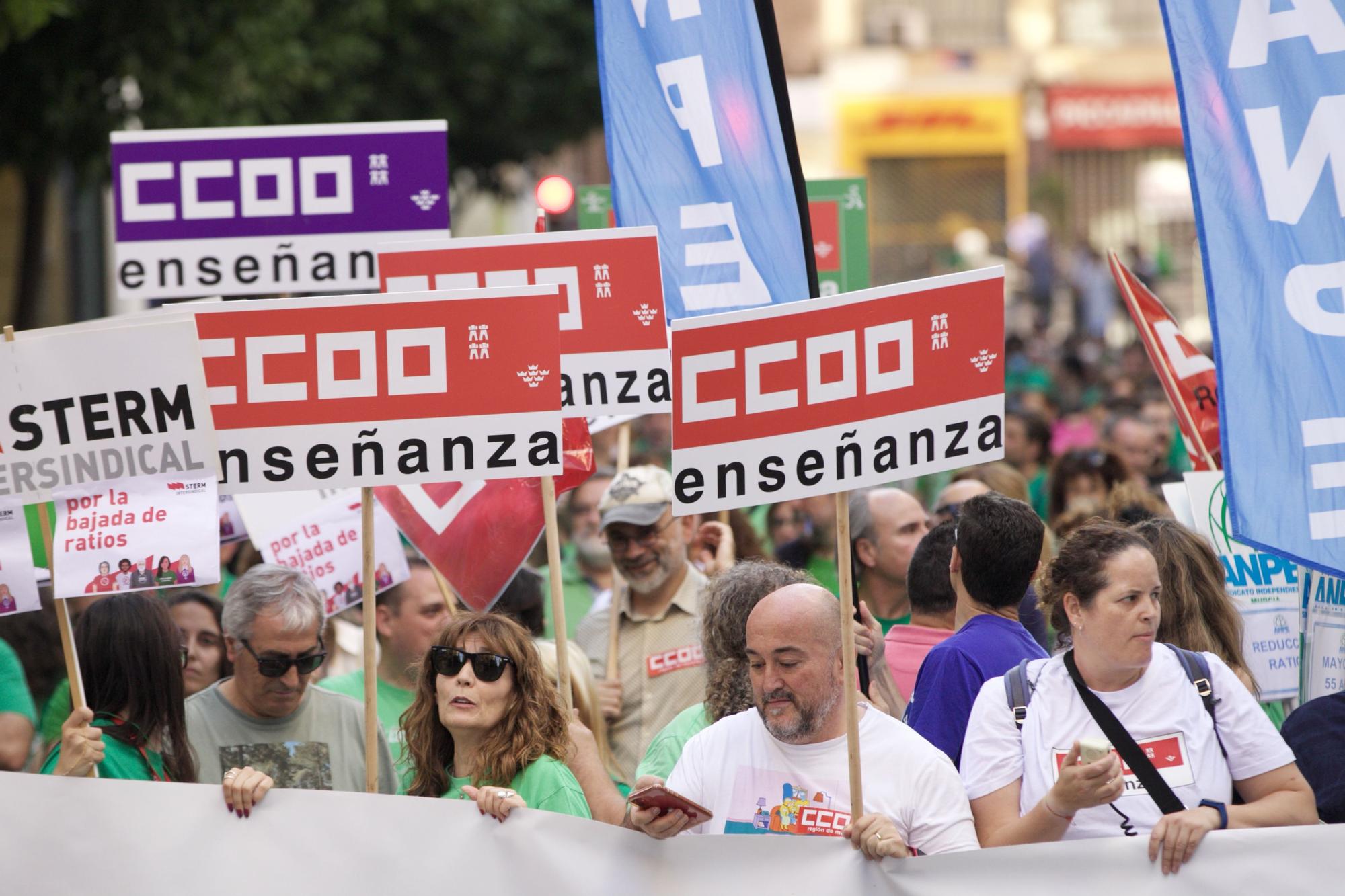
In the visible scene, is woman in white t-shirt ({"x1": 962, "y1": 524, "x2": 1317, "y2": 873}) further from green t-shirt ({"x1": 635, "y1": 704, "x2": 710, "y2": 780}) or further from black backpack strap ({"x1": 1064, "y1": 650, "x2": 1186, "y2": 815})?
green t-shirt ({"x1": 635, "y1": 704, "x2": 710, "y2": 780})

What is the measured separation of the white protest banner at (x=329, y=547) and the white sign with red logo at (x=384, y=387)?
1.32m

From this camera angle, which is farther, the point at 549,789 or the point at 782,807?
the point at 549,789

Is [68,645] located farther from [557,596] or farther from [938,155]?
[938,155]

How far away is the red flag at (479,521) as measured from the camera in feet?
19.8

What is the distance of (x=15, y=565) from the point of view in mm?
5047

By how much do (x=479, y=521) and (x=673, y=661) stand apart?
3.07ft

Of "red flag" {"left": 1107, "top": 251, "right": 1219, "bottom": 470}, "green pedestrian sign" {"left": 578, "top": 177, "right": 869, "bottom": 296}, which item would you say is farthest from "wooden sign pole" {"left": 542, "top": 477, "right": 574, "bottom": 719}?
"green pedestrian sign" {"left": 578, "top": 177, "right": 869, "bottom": 296}

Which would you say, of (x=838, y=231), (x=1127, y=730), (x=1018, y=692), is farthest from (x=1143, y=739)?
(x=838, y=231)

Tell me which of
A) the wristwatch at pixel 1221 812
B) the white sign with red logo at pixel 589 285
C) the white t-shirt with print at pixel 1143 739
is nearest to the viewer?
the wristwatch at pixel 1221 812

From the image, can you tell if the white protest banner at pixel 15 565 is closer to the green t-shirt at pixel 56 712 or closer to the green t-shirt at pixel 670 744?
the green t-shirt at pixel 56 712

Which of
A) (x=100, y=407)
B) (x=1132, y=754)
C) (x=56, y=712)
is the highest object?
(x=100, y=407)

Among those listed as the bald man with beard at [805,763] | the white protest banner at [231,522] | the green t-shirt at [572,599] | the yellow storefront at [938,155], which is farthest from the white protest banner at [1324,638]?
the yellow storefront at [938,155]

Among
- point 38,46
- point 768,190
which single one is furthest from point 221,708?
point 38,46

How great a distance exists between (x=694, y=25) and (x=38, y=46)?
873 centimetres
